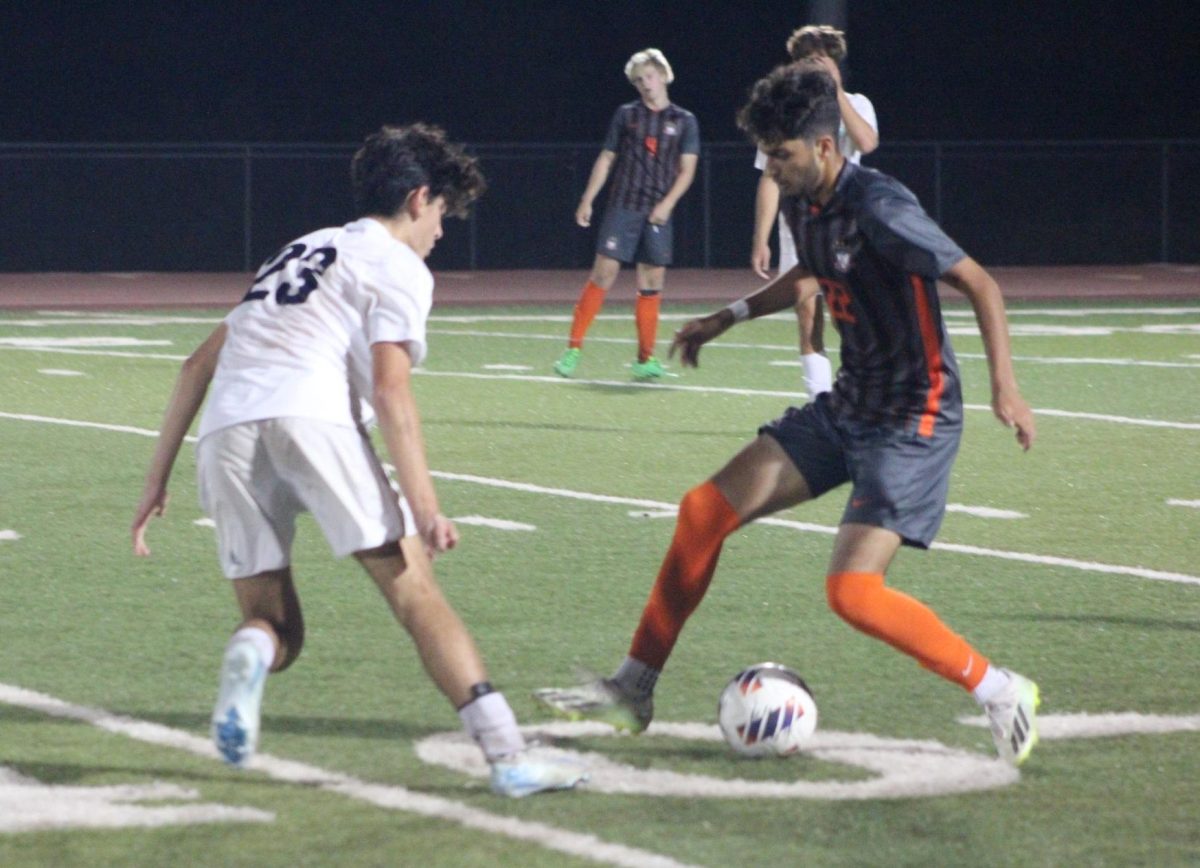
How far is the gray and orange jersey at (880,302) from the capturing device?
546 centimetres

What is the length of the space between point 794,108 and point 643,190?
10.1 metres

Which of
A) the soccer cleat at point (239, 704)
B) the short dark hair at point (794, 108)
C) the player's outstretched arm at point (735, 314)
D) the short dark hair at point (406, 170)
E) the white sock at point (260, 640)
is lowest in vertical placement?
the soccer cleat at point (239, 704)

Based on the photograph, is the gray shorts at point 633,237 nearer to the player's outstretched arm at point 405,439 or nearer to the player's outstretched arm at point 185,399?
the player's outstretched arm at point 185,399

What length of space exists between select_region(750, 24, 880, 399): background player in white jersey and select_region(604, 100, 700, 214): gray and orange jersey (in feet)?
5.86

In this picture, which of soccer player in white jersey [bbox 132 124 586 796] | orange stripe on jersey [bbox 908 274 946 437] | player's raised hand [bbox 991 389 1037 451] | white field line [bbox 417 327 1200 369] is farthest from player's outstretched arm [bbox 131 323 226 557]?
white field line [bbox 417 327 1200 369]

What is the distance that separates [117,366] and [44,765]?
10897 millimetres

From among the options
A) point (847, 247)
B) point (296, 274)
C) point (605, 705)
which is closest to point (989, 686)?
point (605, 705)

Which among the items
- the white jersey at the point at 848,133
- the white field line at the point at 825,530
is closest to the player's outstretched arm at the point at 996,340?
the white field line at the point at 825,530

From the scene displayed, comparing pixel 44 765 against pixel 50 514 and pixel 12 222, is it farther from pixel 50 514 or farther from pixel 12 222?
pixel 12 222

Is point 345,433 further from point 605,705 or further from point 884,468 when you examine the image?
point 884,468

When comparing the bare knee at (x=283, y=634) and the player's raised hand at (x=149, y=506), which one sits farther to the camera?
the player's raised hand at (x=149, y=506)

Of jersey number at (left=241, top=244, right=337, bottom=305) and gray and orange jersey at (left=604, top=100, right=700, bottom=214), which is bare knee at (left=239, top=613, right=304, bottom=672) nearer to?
jersey number at (left=241, top=244, right=337, bottom=305)

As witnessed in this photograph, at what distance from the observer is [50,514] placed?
30.2 feet

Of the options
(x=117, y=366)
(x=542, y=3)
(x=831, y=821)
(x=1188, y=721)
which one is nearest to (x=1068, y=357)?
(x=117, y=366)
